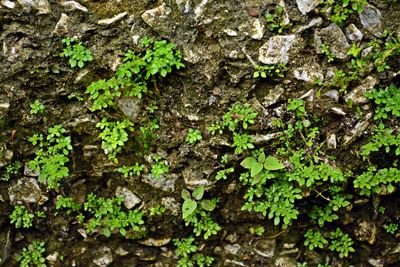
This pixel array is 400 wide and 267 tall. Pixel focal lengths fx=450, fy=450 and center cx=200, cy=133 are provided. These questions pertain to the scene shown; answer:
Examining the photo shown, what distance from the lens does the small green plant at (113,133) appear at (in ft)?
12.4

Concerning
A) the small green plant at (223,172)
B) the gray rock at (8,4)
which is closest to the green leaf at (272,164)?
the small green plant at (223,172)

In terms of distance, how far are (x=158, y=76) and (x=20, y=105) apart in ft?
3.95

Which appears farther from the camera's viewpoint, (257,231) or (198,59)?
(257,231)

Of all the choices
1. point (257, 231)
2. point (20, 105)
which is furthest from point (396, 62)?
point (20, 105)

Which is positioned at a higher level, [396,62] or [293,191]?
[396,62]

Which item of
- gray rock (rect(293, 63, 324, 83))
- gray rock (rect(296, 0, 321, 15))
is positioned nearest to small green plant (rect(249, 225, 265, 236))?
gray rock (rect(293, 63, 324, 83))

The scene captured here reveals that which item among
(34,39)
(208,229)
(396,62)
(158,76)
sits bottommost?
(208,229)

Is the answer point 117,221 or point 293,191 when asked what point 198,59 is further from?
point 117,221

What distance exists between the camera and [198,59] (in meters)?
3.63

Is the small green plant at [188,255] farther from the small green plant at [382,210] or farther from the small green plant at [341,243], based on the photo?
the small green plant at [382,210]

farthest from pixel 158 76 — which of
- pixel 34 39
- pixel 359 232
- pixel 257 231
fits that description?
pixel 359 232

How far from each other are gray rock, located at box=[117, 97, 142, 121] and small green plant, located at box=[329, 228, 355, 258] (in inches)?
78.6

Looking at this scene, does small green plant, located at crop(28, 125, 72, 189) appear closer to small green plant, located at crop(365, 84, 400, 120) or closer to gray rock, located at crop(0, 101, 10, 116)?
gray rock, located at crop(0, 101, 10, 116)

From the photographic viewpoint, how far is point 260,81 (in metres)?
3.67
